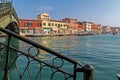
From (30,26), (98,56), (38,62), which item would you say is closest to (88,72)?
(38,62)

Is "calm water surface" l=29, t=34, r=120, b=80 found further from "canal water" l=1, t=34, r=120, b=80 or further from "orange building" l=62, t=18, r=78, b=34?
"orange building" l=62, t=18, r=78, b=34

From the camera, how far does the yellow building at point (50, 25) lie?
8200 cm

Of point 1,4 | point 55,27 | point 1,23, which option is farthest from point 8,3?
point 55,27

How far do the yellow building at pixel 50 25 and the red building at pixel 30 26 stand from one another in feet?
10.2

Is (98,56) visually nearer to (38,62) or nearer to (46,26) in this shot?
(38,62)

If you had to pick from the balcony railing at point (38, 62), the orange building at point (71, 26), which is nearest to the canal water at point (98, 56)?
the balcony railing at point (38, 62)

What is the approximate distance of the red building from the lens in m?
72.1

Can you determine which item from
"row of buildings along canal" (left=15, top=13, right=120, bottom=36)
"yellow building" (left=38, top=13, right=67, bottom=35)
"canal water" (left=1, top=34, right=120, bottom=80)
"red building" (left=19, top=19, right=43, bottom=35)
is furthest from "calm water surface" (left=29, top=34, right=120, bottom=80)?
"yellow building" (left=38, top=13, right=67, bottom=35)

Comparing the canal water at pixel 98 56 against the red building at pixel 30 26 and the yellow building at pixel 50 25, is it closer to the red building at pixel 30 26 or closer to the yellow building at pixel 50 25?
the red building at pixel 30 26

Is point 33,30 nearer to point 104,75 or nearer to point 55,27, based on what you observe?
point 55,27

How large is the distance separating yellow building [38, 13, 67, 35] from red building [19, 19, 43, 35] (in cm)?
311

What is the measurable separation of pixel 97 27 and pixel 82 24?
3234 centimetres

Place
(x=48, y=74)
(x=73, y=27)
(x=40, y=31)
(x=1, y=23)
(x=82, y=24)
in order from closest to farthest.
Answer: (x=48, y=74) < (x=1, y=23) < (x=40, y=31) < (x=73, y=27) < (x=82, y=24)

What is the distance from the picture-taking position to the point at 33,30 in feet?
249
